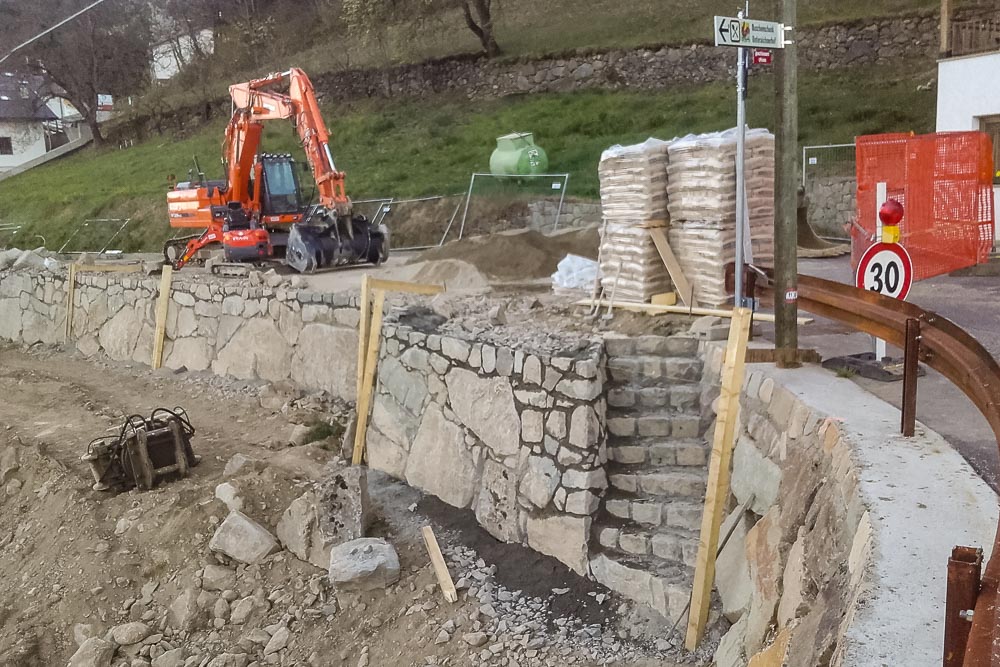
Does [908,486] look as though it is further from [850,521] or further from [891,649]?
[891,649]

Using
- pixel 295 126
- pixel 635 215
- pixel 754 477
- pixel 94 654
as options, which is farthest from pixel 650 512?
pixel 295 126

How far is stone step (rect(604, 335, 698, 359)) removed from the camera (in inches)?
247

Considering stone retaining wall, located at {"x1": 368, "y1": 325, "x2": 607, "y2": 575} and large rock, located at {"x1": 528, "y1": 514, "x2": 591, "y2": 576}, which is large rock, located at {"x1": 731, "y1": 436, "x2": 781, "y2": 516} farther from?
large rock, located at {"x1": 528, "y1": 514, "x2": 591, "y2": 576}

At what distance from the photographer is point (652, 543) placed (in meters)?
5.49

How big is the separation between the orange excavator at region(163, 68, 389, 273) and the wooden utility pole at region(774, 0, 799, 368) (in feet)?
27.0

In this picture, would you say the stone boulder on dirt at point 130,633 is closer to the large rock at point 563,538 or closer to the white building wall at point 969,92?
the large rock at point 563,538

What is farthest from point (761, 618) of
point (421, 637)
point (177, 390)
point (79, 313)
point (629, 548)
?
point (79, 313)

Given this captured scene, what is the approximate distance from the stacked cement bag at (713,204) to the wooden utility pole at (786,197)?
1415 millimetres

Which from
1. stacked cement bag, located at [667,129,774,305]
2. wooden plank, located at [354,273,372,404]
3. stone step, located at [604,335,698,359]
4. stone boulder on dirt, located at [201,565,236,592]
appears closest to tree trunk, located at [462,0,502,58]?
wooden plank, located at [354,273,372,404]

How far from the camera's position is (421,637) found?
5.43 m

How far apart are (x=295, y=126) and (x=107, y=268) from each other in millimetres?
5141

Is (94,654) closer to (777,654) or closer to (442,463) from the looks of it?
(442,463)

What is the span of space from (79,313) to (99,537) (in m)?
9.14

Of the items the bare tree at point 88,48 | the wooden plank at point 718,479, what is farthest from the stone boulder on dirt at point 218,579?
the bare tree at point 88,48
